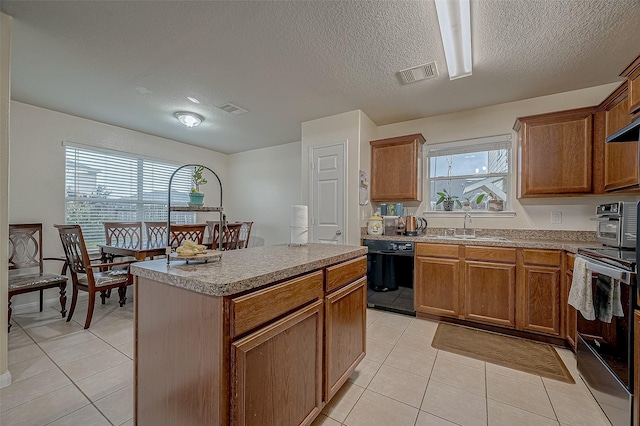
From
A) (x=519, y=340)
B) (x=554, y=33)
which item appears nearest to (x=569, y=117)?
(x=554, y=33)

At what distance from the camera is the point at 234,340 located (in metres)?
0.94

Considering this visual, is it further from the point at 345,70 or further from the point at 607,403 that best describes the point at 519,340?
the point at 345,70

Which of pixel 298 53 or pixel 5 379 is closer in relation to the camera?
pixel 5 379

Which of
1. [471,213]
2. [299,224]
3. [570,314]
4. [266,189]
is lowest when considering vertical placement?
[570,314]

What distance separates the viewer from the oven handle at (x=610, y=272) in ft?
4.59

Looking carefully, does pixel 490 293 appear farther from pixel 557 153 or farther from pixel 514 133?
pixel 514 133

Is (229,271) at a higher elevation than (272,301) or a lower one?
higher

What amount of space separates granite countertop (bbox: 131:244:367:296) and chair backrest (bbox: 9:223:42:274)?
3009 millimetres

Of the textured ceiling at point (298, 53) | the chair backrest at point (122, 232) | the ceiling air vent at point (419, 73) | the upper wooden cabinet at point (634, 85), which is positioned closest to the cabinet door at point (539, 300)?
the upper wooden cabinet at point (634, 85)

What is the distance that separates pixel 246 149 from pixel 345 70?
3.42m

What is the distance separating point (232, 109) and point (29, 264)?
2937 mm

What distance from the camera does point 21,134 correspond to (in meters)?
3.17

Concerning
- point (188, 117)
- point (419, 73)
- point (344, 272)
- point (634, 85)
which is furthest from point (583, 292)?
point (188, 117)

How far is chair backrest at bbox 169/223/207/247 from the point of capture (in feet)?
10.1
